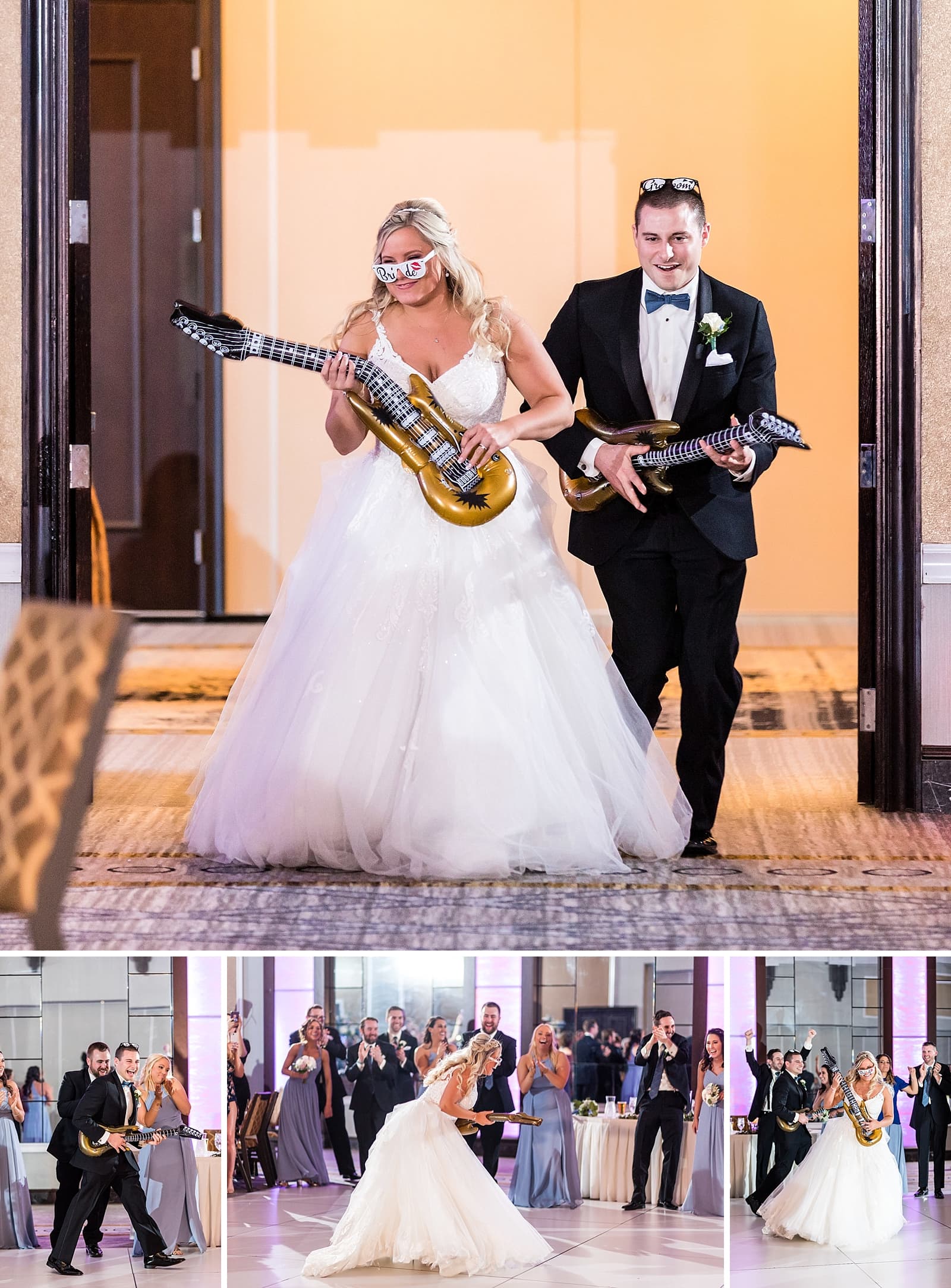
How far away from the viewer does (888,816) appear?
4.12m

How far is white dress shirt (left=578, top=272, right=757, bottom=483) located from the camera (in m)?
3.54

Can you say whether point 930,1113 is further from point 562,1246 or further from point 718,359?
point 718,359

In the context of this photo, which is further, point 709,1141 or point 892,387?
point 892,387

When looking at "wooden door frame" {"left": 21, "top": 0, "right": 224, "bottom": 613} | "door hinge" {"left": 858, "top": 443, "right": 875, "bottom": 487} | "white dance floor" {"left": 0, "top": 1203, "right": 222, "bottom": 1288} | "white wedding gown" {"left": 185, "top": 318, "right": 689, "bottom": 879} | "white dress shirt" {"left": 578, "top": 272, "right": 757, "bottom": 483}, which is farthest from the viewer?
"door hinge" {"left": 858, "top": 443, "right": 875, "bottom": 487}

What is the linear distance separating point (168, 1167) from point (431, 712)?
1488mm

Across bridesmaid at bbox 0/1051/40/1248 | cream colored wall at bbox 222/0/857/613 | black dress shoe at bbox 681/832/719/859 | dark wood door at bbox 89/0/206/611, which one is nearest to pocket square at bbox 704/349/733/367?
black dress shoe at bbox 681/832/719/859

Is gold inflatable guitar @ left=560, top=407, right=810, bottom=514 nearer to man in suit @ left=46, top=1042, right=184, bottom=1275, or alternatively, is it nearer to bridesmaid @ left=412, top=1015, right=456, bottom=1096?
bridesmaid @ left=412, top=1015, right=456, bottom=1096

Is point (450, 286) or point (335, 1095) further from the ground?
point (450, 286)

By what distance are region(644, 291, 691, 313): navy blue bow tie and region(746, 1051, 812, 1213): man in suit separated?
2035 mm

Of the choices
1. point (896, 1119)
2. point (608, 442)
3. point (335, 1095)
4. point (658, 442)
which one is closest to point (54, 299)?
point (608, 442)

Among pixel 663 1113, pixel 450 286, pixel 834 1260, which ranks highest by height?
pixel 450 286

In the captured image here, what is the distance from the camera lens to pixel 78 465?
421cm

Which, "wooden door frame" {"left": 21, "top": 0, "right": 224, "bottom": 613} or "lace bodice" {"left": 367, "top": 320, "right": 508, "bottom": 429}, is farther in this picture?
"wooden door frame" {"left": 21, "top": 0, "right": 224, "bottom": 613}

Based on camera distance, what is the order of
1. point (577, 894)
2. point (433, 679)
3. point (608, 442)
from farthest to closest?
point (608, 442), point (433, 679), point (577, 894)
